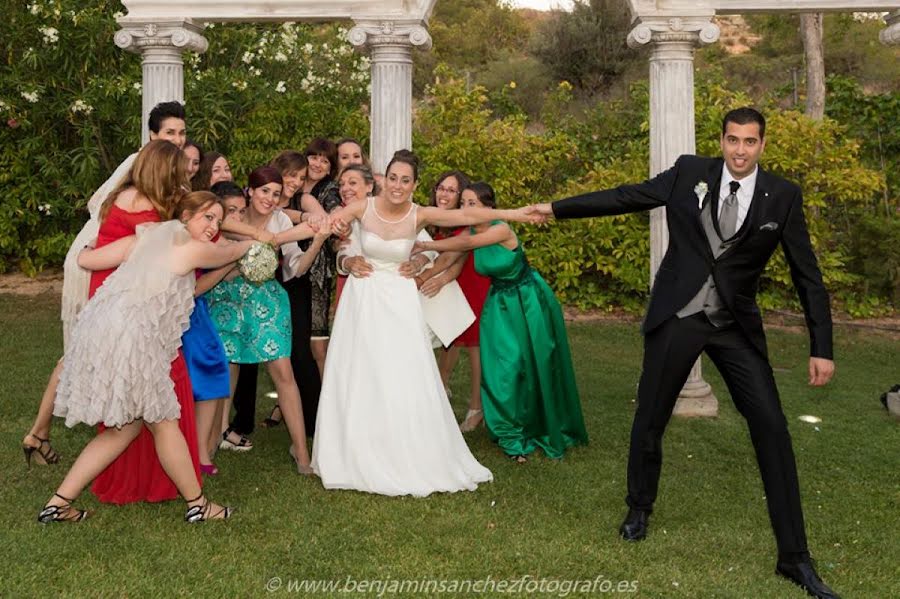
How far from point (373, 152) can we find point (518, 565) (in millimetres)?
3873

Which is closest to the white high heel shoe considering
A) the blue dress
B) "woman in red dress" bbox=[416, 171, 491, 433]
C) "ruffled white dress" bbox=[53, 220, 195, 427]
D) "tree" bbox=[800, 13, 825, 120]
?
"woman in red dress" bbox=[416, 171, 491, 433]

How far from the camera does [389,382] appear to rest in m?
5.45

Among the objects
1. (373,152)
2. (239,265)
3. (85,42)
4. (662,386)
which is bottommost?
(662,386)

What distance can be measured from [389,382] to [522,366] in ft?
3.72

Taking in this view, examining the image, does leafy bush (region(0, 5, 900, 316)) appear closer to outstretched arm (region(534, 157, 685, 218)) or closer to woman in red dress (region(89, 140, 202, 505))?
woman in red dress (region(89, 140, 202, 505))

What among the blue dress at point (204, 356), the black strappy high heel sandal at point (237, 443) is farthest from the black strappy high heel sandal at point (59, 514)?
the black strappy high heel sandal at point (237, 443)

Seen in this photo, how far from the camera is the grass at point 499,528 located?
4.21 metres

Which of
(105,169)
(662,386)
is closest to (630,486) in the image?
(662,386)

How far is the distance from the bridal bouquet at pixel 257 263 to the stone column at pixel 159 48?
2613 millimetres

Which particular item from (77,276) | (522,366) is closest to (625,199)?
(522,366)

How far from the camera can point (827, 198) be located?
13.0 meters

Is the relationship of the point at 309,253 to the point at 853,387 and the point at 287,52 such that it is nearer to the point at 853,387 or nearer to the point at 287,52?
the point at 853,387

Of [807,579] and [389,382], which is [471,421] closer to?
[389,382]

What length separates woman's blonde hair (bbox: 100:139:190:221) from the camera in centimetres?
479
